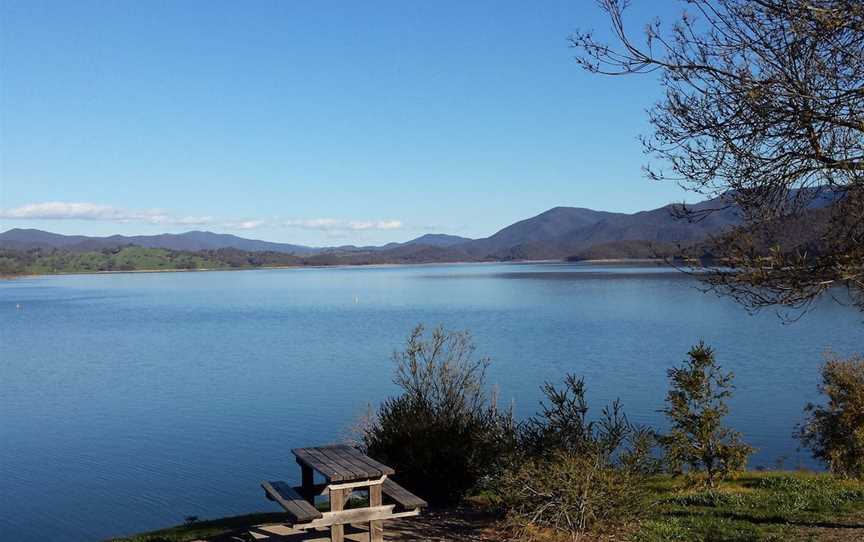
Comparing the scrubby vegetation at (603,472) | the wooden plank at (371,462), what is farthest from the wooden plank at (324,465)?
the scrubby vegetation at (603,472)

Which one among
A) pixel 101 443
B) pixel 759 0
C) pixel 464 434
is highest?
pixel 759 0

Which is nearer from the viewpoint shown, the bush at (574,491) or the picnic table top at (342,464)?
the picnic table top at (342,464)

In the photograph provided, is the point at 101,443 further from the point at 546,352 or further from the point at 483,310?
the point at 483,310

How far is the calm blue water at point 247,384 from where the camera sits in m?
19.1

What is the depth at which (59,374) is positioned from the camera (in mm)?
38719

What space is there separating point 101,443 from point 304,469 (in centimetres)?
1810

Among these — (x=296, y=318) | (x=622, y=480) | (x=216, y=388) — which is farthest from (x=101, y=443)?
(x=296, y=318)

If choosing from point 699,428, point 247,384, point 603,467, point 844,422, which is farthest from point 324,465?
point 247,384

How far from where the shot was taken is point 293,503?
7844 mm

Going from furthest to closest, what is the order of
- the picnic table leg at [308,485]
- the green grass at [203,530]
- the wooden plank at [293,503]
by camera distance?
the green grass at [203,530] → the picnic table leg at [308,485] → the wooden plank at [293,503]

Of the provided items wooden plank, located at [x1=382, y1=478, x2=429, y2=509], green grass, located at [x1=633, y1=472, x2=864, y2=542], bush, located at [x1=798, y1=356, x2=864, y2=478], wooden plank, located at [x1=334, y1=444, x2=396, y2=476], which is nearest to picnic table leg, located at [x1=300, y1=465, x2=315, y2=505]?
wooden plank, located at [x1=334, y1=444, x2=396, y2=476]

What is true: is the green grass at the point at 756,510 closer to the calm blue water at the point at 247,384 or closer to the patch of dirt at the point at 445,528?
the patch of dirt at the point at 445,528

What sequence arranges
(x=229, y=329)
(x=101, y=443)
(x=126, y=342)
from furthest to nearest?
1. (x=229, y=329)
2. (x=126, y=342)
3. (x=101, y=443)

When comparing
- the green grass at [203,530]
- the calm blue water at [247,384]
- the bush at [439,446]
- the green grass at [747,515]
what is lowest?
the calm blue water at [247,384]
